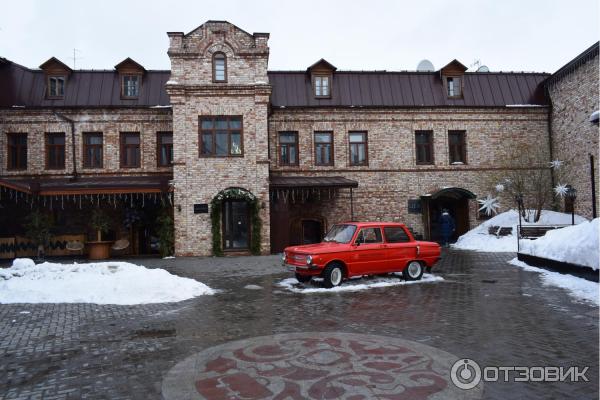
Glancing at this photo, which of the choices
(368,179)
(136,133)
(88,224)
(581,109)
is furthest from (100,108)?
(581,109)

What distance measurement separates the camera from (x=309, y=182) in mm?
19047

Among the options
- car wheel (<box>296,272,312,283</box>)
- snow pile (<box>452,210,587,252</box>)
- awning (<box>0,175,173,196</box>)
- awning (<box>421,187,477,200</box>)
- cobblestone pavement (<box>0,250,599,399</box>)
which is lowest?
cobblestone pavement (<box>0,250,599,399</box>)

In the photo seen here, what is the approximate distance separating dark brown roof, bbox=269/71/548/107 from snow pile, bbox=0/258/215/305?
43.5 ft

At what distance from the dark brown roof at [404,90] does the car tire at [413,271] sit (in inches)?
483

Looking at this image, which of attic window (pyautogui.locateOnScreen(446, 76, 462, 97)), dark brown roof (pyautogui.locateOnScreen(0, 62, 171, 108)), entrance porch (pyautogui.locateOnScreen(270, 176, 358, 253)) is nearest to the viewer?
entrance porch (pyautogui.locateOnScreen(270, 176, 358, 253))

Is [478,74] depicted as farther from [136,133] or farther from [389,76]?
[136,133]

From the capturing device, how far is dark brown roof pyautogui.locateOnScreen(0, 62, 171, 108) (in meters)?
20.7

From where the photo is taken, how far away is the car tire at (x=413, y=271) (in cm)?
1122

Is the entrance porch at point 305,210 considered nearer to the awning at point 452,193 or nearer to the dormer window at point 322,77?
the awning at point 452,193

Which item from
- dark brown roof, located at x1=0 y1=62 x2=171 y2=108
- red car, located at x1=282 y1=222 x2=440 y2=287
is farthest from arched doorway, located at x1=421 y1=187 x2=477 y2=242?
dark brown roof, located at x1=0 y1=62 x2=171 y2=108

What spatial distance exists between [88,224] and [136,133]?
5.03 metres

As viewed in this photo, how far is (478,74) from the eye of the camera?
76.2ft

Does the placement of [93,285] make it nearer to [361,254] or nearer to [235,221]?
[361,254]

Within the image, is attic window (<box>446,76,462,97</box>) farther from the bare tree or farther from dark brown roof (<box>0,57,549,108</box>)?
the bare tree
